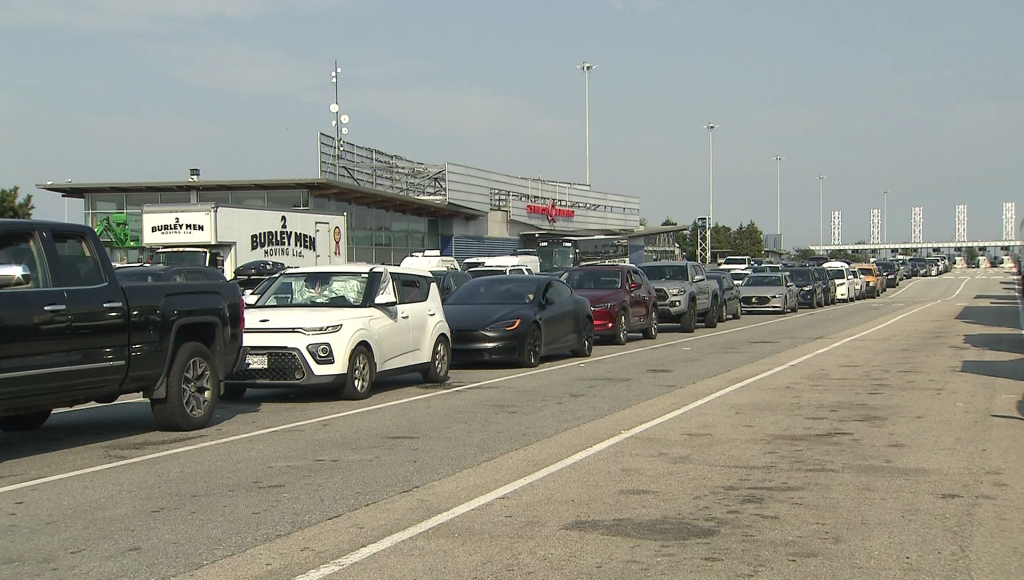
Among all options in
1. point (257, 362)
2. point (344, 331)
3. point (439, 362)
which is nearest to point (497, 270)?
point (439, 362)

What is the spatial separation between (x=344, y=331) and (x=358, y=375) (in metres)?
0.63

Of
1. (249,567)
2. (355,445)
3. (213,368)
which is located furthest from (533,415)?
(249,567)

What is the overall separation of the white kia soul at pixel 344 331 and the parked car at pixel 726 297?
18.1m

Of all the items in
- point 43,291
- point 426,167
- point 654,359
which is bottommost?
point 654,359

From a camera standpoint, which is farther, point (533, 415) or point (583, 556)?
point (533, 415)

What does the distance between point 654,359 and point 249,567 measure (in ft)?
47.8

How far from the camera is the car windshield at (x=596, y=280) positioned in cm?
2425

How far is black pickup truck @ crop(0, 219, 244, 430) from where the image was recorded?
8914 millimetres

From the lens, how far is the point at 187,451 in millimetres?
9922

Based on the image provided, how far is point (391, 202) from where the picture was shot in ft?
182

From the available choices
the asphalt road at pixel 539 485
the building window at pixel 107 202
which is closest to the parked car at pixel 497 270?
the asphalt road at pixel 539 485

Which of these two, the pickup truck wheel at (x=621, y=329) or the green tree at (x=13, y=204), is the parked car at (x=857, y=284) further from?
the green tree at (x=13, y=204)

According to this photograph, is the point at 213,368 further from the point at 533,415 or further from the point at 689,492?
the point at 689,492

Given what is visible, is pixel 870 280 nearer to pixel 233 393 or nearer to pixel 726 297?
pixel 726 297
